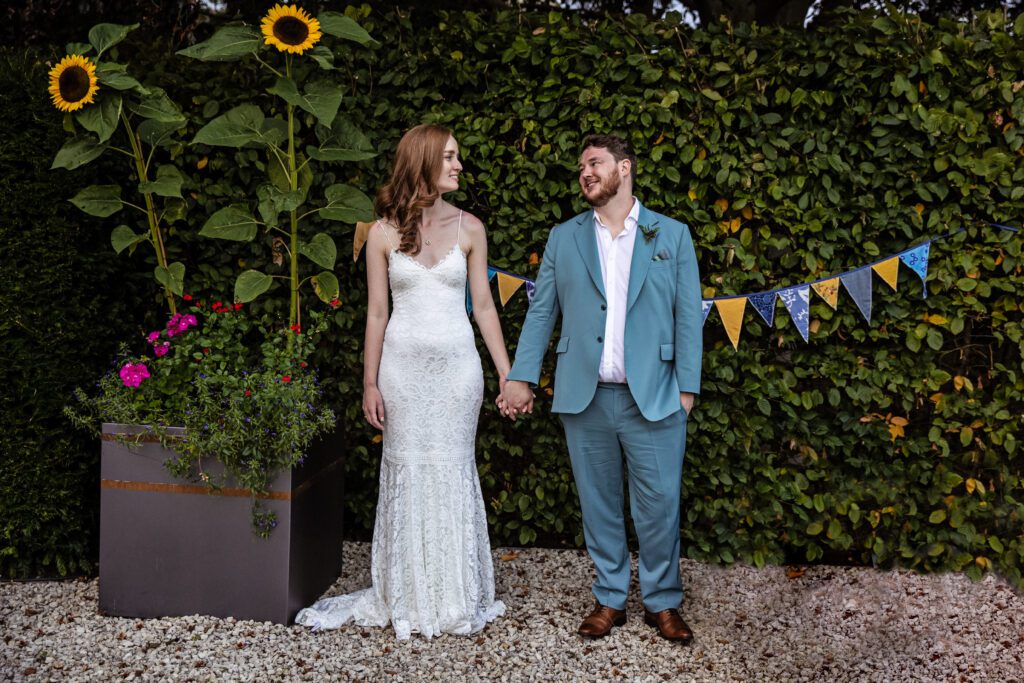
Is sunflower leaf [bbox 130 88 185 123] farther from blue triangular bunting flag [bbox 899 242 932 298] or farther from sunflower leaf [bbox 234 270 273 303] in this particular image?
blue triangular bunting flag [bbox 899 242 932 298]

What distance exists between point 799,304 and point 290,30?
7.90ft

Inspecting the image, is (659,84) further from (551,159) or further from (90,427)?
(90,427)

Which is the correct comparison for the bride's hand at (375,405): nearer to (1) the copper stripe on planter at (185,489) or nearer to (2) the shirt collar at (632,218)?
(1) the copper stripe on planter at (185,489)

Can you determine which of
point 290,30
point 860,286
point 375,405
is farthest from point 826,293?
point 290,30

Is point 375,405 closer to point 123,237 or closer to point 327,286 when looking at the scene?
point 327,286

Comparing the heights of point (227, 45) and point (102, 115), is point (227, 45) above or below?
above

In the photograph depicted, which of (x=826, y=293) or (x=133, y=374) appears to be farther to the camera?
(x=826, y=293)

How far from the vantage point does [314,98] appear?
3.53m

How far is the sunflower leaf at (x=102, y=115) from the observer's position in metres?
3.42

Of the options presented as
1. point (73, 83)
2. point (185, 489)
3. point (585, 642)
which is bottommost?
point (585, 642)

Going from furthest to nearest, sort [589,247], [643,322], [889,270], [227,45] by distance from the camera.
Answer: [889,270] → [227,45] → [589,247] → [643,322]

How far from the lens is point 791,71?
361 centimetres

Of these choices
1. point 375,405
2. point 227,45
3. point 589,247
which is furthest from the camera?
point 227,45

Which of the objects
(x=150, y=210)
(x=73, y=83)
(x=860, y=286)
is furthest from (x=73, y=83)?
(x=860, y=286)
